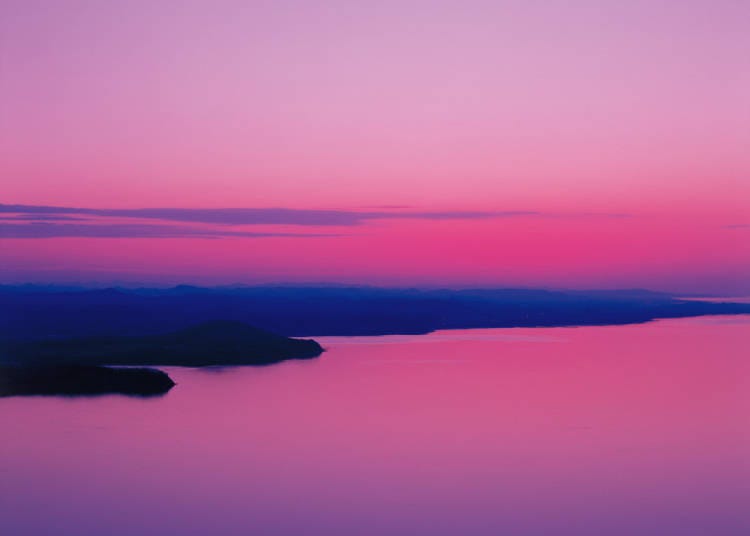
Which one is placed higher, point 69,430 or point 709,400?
point 709,400

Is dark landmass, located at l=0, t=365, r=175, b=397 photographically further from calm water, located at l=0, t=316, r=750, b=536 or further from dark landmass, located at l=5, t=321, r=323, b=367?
dark landmass, located at l=5, t=321, r=323, b=367

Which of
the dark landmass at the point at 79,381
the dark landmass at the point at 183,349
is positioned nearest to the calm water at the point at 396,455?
the dark landmass at the point at 79,381

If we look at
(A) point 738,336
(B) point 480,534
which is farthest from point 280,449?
(A) point 738,336

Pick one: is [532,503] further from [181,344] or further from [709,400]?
[181,344]

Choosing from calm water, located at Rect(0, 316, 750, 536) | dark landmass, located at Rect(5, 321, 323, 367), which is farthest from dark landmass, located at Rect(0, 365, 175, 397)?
dark landmass, located at Rect(5, 321, 323, 367)

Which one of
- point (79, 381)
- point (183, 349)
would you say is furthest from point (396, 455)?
point (183, 349)

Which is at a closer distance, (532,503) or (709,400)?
(532,503)

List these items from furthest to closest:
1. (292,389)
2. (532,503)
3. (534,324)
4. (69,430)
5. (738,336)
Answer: (534,324) → (738,336) → (292,389) → (69,430) → (532,503)

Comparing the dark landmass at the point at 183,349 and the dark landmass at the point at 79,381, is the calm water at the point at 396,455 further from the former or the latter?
the dark landmass at the point at 183,349
